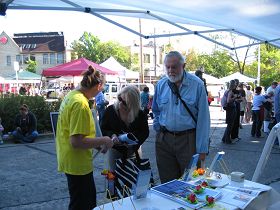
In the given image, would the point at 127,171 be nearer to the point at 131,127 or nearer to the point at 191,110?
the point at 131,127

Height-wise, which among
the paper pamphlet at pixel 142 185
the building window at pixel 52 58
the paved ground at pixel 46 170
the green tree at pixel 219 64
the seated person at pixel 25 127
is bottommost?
the paved ground at pixel 46 170

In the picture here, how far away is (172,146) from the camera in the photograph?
3453mm

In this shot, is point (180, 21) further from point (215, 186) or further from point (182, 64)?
point (215, 186)

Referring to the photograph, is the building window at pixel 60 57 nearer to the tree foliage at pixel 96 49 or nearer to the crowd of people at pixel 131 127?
the tree foliage at pixel 96 49

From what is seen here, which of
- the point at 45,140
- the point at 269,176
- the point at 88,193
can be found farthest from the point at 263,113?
the point at 88,193

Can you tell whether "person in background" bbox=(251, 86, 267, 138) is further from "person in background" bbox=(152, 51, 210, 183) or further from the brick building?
the brick building

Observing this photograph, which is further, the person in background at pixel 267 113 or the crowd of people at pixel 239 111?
the person in background at pixel 267 113

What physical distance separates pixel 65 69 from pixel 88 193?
12.0 m

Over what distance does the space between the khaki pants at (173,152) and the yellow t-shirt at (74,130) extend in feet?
2.71

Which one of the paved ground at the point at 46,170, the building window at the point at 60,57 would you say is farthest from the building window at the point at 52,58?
the paved ground at the point at 46,170

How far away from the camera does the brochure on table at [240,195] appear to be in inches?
98.0

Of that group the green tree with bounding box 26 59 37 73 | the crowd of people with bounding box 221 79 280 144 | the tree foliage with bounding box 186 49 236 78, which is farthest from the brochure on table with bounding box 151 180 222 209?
the green tree with bounding box 26 59 37 73

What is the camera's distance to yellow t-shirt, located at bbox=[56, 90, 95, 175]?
2779 mm

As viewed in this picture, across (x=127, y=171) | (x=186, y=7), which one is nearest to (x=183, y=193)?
(x=127, y=171)
